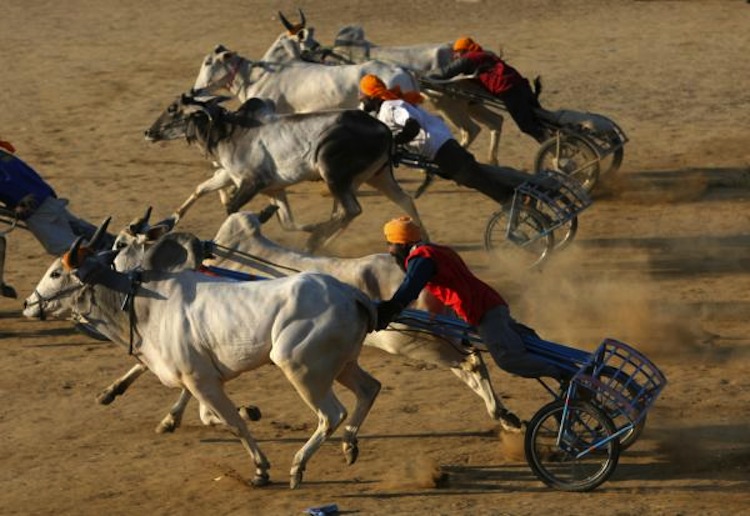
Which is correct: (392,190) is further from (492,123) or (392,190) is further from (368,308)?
(368,308)

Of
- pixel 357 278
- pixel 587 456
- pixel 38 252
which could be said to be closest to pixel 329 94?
pixel 38 252

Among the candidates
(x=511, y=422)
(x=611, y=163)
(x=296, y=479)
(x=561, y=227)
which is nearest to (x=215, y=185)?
(x=561, y=227)

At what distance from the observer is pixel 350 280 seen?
39.5ft

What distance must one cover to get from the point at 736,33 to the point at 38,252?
1321 centimetres

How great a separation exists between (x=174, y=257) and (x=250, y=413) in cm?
147

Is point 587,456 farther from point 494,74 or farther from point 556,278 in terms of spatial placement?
point 494,74

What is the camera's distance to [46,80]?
23.5 metres

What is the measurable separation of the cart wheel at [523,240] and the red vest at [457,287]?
4.32m

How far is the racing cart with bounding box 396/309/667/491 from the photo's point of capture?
405 inches

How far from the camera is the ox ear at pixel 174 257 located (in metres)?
11.2

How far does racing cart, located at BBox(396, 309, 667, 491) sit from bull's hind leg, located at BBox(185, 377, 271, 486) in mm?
1438

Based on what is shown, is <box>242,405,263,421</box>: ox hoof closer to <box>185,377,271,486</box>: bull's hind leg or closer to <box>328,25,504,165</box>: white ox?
<box>185,377,271,486</box>: bull's hind leg

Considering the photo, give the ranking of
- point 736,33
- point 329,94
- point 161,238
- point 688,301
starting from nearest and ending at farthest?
point 161,238 < point 688,301 < point 329,94 < point 736,33

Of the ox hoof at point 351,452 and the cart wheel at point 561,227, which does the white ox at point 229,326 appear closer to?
the ox hoof at point 351,452
